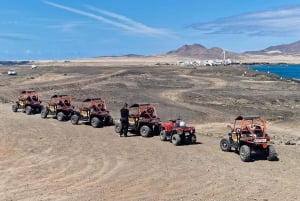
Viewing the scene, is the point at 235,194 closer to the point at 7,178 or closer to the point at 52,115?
the point at 7,178

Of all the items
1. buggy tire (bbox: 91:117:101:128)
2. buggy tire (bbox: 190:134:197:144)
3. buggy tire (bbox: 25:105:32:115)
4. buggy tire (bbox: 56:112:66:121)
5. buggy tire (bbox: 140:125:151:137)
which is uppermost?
buggy tire (bbox: 25:105:32:115)

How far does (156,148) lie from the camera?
19.7 meters

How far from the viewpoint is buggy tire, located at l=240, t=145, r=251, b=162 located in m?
17.2

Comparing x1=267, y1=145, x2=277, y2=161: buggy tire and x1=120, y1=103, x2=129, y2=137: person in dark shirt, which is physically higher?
x1=120, y1=103, x2=129, y2=137: person in dark shirt

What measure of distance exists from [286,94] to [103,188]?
35.1 metres

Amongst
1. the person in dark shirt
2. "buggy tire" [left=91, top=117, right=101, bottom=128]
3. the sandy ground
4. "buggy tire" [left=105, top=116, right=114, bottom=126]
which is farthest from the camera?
"buggy tire" [left=105, top=116, right=114, bottom=126]

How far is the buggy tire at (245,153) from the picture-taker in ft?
56.3

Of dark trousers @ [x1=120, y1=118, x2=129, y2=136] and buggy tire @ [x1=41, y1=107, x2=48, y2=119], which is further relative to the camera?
buggy tire @ [x1=41, y1=107, x2=48, y2=119]

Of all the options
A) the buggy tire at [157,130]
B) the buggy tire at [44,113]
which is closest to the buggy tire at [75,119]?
the buggy tire at [44,113]

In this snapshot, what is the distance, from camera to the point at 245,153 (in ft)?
56.4

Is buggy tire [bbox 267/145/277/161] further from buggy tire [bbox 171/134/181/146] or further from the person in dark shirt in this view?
the person in dark shirt

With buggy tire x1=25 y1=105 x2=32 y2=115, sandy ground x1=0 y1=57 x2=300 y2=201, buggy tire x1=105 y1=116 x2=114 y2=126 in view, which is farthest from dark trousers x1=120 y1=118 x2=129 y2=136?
buggy tire x1=25 y1=105 x2=32 y2=115

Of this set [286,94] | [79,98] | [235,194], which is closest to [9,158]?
[235,194]

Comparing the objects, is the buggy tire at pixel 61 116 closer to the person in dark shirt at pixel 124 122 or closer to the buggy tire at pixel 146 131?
the person in dark shirt at pixel 124 122
